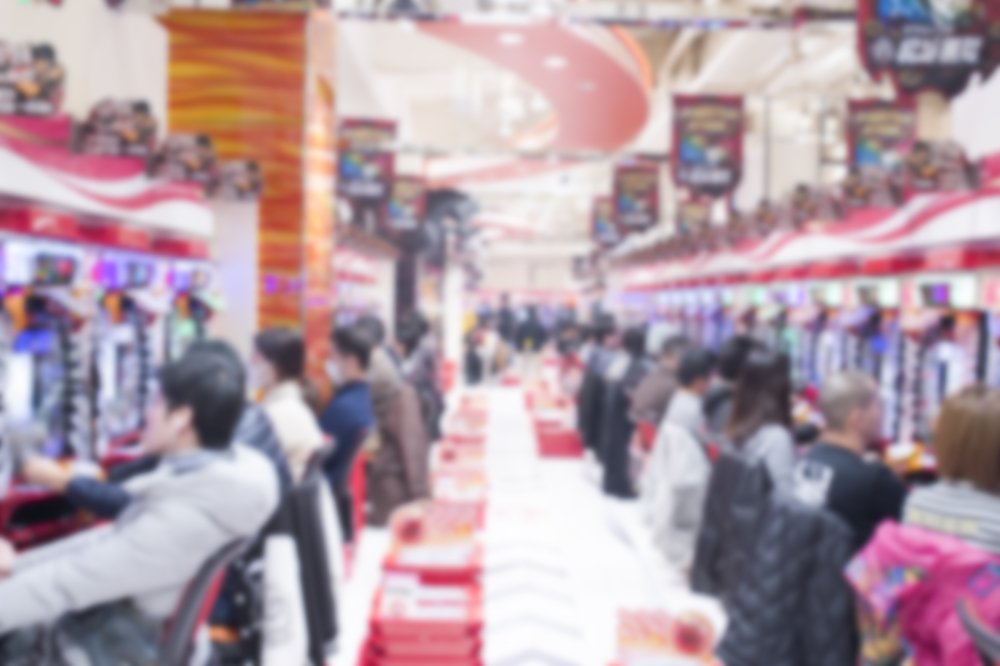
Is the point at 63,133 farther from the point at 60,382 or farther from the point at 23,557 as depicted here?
the point at 23,557

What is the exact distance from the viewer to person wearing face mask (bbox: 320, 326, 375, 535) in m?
5.24

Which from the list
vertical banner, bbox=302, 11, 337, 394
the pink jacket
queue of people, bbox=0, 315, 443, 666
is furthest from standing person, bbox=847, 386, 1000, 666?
vertical banner, bbox=302, 11, 337, 394

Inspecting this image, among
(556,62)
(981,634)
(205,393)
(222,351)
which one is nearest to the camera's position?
(981,634)

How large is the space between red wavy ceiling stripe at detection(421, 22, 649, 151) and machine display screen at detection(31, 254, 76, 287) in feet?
11.9

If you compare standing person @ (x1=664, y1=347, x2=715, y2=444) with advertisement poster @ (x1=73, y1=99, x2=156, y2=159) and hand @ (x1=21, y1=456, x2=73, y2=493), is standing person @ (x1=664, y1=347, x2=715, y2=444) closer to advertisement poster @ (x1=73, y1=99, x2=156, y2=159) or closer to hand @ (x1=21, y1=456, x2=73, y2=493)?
advertisement poster @ (x1=73, y1=99, x2=156, y2=159)

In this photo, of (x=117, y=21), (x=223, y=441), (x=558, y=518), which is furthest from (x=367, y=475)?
(x=223, y=441)

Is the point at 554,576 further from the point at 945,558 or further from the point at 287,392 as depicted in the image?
the point at 945,558

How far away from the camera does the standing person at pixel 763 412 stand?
14.7 ft

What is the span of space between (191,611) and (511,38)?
6.61 m

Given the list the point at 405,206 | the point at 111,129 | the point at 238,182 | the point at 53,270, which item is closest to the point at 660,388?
the point at 238,182

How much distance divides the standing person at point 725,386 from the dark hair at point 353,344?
6.27 feet

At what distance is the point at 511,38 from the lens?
8.24m

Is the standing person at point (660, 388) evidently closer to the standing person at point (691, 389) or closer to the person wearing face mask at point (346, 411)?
the standing person at point (691, 389)

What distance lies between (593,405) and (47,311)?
622cm
